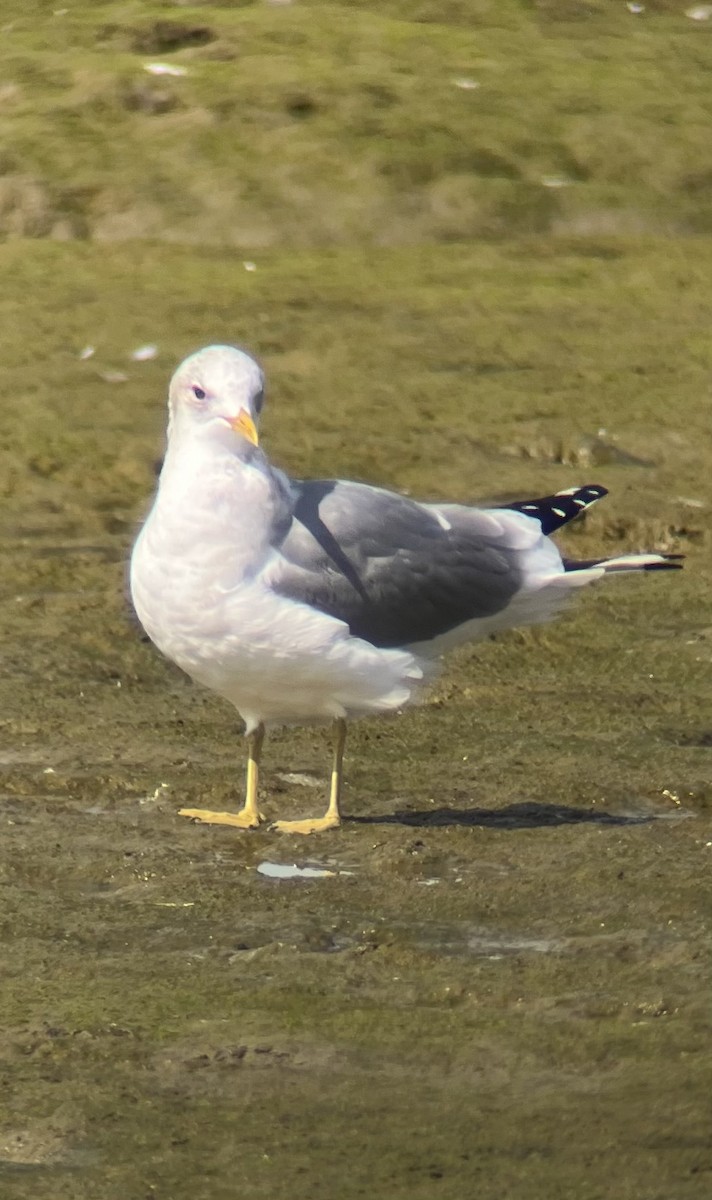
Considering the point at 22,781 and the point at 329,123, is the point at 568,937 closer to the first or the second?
the point at 22,781

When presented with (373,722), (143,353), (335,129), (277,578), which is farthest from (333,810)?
(335,129)

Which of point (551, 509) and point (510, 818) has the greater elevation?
point (551, 509)

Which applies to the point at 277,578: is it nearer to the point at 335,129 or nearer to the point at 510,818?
the point at 510,818

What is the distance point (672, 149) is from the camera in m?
12.2

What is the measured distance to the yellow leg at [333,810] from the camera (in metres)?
5.55

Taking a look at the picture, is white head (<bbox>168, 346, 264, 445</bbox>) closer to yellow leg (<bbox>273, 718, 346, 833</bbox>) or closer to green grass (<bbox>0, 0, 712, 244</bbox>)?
yellow leg (<bbox>273, 718, 346, 833</bbox>)

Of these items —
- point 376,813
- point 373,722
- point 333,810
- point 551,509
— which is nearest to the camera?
point 333,810

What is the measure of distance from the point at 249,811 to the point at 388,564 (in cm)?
74

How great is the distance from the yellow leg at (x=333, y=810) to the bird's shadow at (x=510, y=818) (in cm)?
7

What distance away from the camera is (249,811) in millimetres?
5672

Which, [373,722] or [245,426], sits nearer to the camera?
[245,426]

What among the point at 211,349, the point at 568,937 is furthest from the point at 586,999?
the point at 211,349

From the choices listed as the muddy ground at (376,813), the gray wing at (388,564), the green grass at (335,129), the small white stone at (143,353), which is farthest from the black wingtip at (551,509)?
the green grass at (335,129)

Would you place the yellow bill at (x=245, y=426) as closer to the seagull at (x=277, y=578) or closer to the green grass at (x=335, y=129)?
the seagull at (x=277, y=578)
